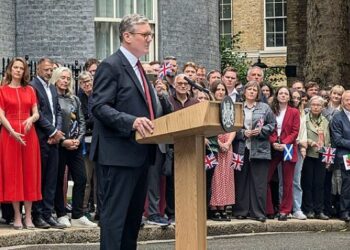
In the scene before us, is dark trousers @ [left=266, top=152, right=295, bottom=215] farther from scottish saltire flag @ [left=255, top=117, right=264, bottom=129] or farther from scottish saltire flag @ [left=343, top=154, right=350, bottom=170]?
scottish saltire flag @ [left=343, top=154, right=350, bottom=170]

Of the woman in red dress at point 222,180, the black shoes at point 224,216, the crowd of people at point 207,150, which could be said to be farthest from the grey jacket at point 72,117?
Answer: the black shoes at point 224,216

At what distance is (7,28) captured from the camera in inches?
721

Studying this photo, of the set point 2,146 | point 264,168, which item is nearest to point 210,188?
point 264,168

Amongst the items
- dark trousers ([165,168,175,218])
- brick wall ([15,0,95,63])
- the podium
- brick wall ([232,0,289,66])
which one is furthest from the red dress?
brick wall ([232,0,289,66])

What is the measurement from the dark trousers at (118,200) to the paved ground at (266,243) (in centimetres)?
379

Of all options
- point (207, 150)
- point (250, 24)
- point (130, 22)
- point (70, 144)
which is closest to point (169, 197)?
point (207, 150)

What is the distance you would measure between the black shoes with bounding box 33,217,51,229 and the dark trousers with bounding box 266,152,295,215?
4.07 metres

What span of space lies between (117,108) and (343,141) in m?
8.34

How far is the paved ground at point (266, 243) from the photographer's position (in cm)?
1256

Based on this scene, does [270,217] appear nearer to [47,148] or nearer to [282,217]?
[282,217]

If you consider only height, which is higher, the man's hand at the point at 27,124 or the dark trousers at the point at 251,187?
the man's hand at the point at 27,124

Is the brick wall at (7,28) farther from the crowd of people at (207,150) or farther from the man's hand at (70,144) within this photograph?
the man's hand at (70,144)

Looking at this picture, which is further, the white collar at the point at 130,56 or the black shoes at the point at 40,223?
the black shoes at the point at 40,223

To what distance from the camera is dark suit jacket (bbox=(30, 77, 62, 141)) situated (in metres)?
13.0
